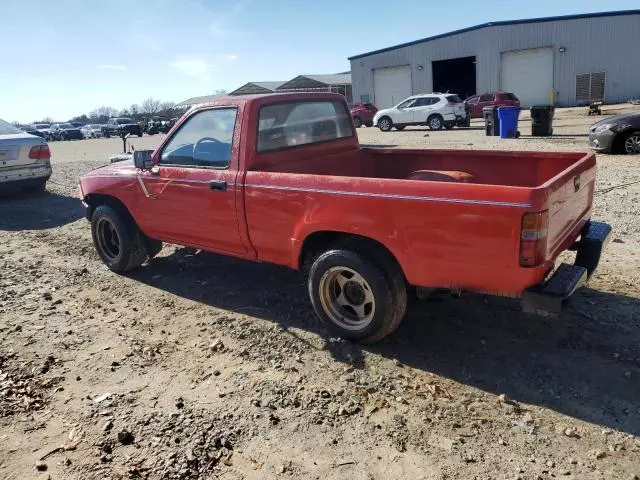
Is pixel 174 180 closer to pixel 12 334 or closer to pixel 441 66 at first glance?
pixel 12 334

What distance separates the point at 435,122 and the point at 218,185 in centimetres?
2214

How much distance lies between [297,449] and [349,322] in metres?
1.31

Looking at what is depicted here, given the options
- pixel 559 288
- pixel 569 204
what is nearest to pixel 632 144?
pixel 569 204

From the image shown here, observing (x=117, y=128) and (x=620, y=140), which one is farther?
(x=117, y=128)

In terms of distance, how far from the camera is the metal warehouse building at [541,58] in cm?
3478

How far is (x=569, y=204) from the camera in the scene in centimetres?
364

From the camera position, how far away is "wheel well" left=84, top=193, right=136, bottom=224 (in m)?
5.79

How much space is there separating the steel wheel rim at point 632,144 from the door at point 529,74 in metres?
27.2

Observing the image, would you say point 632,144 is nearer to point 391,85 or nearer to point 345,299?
point 345,299

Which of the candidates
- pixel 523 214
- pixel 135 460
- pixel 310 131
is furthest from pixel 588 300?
pixel 135 460

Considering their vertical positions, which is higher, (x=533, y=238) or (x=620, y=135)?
(x=533, y=238)

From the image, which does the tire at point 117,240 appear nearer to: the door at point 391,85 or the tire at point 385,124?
the tire at point 385,124

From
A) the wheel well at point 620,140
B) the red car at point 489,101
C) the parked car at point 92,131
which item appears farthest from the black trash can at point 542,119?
the parked car at point 92,131

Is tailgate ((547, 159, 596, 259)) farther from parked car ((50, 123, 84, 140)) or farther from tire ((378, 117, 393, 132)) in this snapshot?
parked car ((50, 123, 84, 140))
